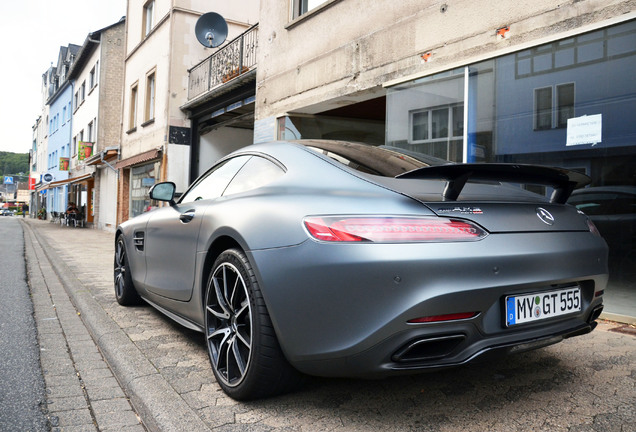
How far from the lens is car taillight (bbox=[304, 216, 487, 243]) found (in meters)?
1.96

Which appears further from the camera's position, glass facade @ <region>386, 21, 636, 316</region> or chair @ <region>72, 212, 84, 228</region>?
chair @ <region>72, 212, 84, 228</region>

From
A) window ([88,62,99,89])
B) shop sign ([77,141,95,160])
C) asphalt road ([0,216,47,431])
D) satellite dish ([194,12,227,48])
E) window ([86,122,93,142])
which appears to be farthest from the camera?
window ([86,122,93,142])

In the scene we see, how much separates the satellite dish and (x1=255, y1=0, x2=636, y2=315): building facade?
20.4 feet

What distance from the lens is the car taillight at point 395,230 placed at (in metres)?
1.96

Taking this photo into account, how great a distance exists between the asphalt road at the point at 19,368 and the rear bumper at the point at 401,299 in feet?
4.37

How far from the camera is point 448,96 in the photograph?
6.25 meters

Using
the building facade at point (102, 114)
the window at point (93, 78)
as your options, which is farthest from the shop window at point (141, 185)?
the window at point (93, 78)

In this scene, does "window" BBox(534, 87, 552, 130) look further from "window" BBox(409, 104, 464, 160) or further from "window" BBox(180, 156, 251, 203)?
"window" BBox(180, 156, 251, 203)

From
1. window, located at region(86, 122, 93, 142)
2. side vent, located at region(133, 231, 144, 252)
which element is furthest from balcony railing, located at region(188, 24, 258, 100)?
window, located at region(86, 122, 93, 142)

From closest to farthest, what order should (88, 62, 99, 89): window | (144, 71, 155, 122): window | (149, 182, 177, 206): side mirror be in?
(149, 182, 177, 206): side mirror
(144, 71, 155, 122): window
(88, 62, 99, 89): window

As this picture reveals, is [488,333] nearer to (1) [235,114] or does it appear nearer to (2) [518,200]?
(2) [518,200]

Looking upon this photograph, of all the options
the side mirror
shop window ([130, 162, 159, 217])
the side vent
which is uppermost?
shop window ([130, 162, 159, 217])

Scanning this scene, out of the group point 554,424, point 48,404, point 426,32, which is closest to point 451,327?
point 554,424

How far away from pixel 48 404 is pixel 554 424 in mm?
2427
